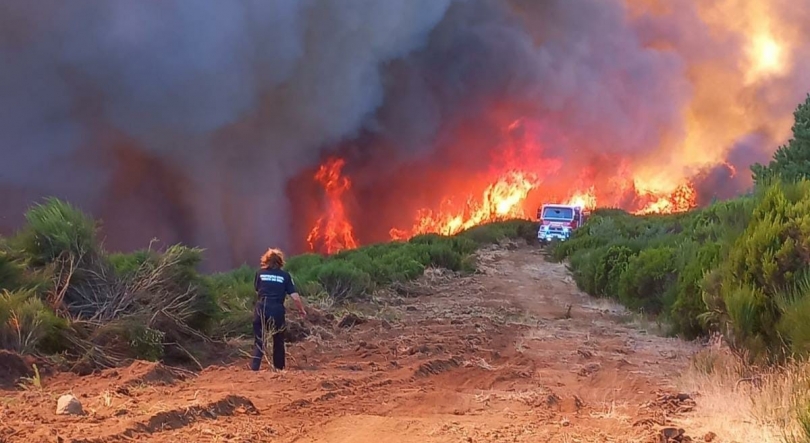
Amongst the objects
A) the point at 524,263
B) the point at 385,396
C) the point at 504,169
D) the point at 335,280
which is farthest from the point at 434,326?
the point at 504,169

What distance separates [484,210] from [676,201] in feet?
55.4

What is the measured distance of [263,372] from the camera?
7.95 m

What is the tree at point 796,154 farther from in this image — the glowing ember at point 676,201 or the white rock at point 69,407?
the glowing ember at point 676,201

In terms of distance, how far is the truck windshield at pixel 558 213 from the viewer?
1330 inches

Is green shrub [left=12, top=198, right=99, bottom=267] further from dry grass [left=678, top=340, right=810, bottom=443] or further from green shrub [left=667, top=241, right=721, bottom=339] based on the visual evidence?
green shrub [left=667, top=241, right=721, bottom=339]

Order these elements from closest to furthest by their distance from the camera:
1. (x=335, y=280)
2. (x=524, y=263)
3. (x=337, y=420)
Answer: (x=337, y=420) < (x=335, y=280) < (x=524, y=263)

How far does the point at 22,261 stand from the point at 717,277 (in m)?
7.87

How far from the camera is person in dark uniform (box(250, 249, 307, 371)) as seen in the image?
834 cm

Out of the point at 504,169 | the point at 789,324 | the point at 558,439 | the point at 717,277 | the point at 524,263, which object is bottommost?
the point at 558,439

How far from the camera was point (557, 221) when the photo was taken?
33.7 m

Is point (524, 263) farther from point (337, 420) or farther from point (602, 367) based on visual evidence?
point (337, 420)

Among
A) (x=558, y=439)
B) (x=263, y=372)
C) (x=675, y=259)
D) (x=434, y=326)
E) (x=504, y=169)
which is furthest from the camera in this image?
(x=504, y=169)

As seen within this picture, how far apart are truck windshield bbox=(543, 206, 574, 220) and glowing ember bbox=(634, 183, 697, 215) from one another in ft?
50.1

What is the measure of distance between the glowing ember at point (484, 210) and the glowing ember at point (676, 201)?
11.9 meters
